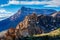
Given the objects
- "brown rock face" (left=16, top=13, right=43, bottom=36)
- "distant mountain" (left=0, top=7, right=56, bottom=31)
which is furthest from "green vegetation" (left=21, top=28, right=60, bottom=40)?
"distant mountain" (left=0, top=7, right=56, bottom=31)

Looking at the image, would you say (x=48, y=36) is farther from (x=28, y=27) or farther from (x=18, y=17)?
(x=18, y=17)

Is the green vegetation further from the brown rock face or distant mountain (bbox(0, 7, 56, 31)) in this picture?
distant mountain (bbox(0, 7, 56, 31))

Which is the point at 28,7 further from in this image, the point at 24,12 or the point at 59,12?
the point at 59,12

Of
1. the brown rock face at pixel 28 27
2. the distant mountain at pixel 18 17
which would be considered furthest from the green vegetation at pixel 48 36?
the distant mountain at pixel 18 17

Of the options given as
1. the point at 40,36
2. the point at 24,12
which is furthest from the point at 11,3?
the point at 40,36

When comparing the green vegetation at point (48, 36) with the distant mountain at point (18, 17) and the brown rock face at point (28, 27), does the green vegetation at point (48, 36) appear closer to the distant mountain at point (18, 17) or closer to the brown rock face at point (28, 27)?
the brown rock face at point (28, 27)
